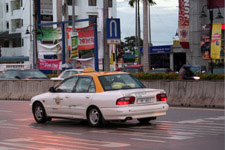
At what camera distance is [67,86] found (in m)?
14.5

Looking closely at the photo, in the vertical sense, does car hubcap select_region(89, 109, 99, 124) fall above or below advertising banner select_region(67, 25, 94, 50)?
below

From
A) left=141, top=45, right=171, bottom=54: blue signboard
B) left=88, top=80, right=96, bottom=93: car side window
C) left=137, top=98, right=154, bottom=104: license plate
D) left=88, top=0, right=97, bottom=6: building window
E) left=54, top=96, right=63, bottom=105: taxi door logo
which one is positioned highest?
left=88, top=0, right=97, bottom=6: building window

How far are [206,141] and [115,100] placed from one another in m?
2.94

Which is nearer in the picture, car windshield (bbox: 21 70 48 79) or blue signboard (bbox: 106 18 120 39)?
blue signboard (bbox: 106 18 120 39)

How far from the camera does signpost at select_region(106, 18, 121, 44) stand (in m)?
Answer: 23.0

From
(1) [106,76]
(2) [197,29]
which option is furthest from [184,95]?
(2) [197,29]

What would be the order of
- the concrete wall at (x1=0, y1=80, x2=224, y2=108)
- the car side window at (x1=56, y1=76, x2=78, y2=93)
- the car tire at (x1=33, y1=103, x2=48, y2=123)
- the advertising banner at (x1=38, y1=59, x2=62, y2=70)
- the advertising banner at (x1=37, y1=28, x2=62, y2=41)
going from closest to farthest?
the car side window at (x1=56, y1=76, x2=78, y2=93), the car tire at (x1=33, y1=103, x2=48, y2=123), the concrete wall at (x1=0, y1=80, x2=224, y2=108), the advertising banner at (x1=38, y1=59, x2=62, y2=70), the advertising banner at (x1=37, y1=28, x2=62, y2=41)

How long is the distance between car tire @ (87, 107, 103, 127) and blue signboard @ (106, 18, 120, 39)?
9.85 m

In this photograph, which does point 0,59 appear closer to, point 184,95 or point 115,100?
point 184,95

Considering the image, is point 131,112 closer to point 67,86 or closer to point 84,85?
point 84,85

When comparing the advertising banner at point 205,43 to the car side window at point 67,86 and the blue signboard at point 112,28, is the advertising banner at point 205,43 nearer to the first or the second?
the blue signboard at point 112,28

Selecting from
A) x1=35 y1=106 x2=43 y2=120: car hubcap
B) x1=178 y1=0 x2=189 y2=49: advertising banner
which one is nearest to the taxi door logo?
x1=35 y1=106 x2=43 y2=120: car hubcap

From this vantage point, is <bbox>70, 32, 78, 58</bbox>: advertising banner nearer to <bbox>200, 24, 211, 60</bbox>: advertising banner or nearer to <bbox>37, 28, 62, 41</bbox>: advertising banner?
<bbox>37, 28, 62, 41</bbox>: advertising banner

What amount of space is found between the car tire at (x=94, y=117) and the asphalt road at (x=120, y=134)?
23cm
